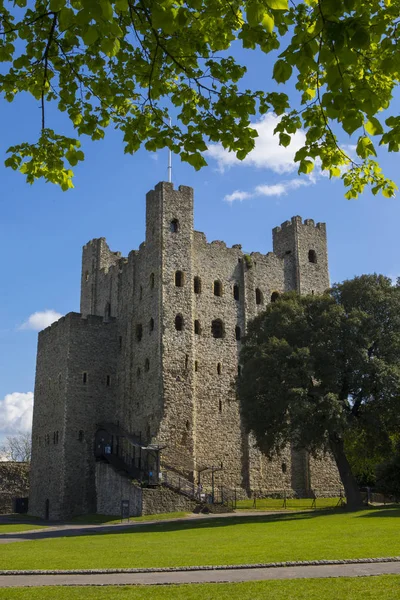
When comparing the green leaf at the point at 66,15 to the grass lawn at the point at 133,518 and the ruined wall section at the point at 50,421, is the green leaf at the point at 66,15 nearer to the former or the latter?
the grass lawn at the point at 133,518

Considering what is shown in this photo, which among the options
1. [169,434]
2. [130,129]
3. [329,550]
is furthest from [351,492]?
[130,129]

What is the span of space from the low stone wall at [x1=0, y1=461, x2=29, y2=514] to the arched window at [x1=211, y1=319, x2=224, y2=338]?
18037 millimetres

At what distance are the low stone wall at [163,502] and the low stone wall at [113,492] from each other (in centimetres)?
33

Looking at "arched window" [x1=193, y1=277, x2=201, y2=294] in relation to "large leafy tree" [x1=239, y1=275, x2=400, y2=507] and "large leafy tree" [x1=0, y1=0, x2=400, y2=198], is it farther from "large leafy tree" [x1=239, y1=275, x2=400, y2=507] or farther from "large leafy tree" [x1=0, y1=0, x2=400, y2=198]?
"large leafy tree" [x1=0, y1=0, x2=400, y2=198]

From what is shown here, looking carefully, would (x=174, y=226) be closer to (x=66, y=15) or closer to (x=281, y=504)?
(x=281, y=504)

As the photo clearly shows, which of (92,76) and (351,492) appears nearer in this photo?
(92,76)

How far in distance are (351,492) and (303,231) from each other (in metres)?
22.3

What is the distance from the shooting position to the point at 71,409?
1626 inches

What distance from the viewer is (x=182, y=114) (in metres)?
10.0

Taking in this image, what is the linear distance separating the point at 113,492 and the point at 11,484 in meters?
15.9

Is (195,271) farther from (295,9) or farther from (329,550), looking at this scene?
(295,9)

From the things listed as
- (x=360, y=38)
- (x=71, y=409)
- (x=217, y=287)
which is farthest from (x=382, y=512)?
(x=360, y=38)

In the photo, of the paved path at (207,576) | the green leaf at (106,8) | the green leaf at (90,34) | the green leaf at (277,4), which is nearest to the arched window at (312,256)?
the paved path at (207,576)

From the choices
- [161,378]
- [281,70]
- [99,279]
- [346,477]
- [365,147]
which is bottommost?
[346,477]
